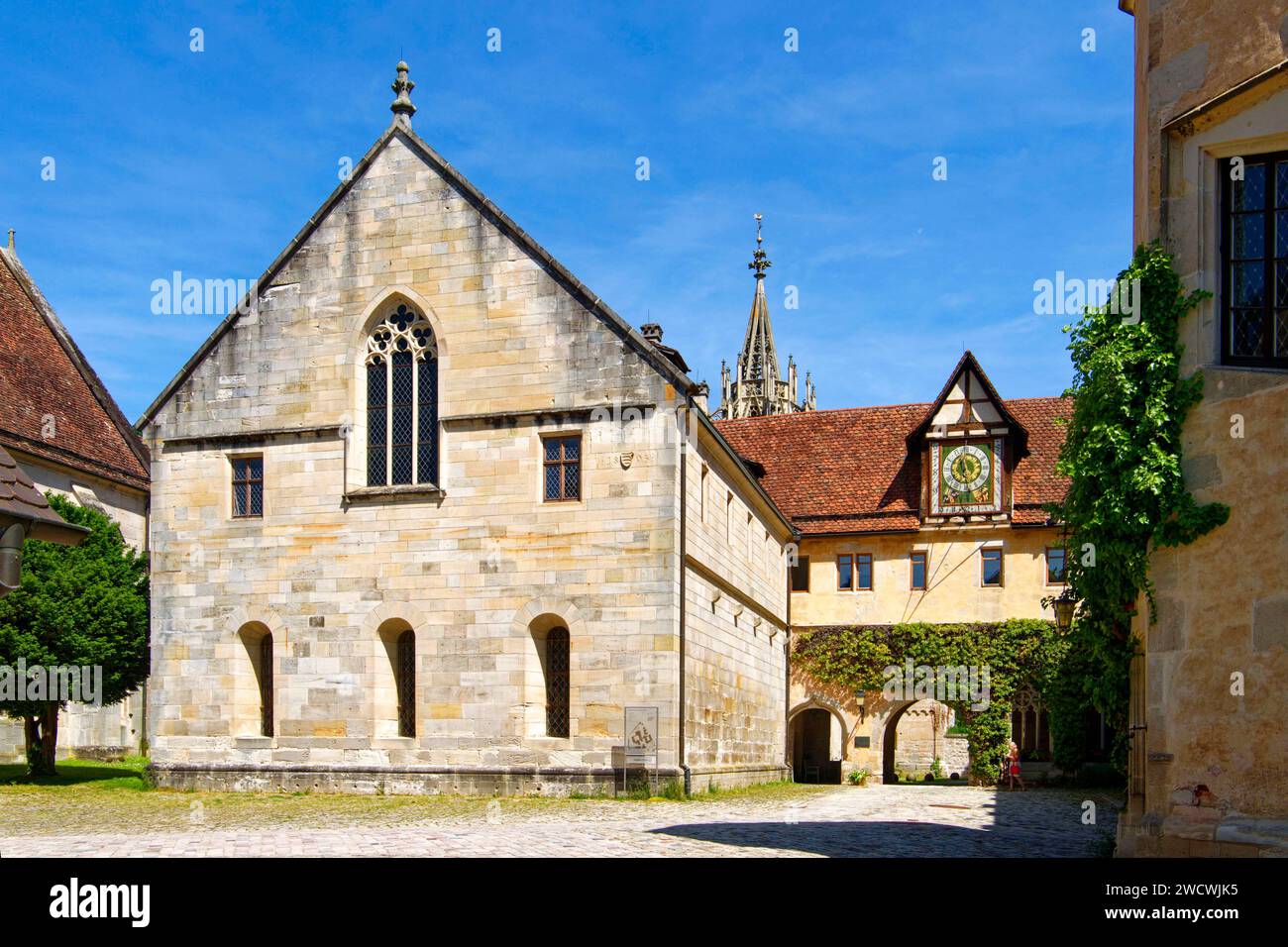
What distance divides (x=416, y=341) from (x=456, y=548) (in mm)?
4026

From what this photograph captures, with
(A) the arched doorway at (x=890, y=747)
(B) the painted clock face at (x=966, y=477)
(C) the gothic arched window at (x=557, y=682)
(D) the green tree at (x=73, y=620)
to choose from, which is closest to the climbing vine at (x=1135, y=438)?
(C) the gothic arched window at (x=557, y=682)

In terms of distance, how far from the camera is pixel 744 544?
30.5 metres

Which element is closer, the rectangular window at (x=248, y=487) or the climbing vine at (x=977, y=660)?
the rectangular window at (x=248, y=487)

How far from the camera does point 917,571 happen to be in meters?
36.4

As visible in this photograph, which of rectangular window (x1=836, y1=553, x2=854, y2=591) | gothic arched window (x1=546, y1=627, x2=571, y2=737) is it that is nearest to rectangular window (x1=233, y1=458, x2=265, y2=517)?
gothic arched window (x1=546, y1=627, x2=571, y2=737)

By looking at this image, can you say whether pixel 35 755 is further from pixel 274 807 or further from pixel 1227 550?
pixel 1227 550

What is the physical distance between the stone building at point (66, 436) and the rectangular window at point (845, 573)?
66.8ft

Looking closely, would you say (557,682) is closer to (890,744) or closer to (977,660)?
(977,660)

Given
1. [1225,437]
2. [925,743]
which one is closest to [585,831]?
[1225,437]

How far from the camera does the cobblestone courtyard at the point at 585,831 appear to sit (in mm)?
13977

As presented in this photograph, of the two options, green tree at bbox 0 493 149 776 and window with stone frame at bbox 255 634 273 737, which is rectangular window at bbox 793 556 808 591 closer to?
window with stone frame at bbox 255 634 273 737

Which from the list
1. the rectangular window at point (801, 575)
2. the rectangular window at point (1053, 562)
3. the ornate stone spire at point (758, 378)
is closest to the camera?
Answer: the rectangular window at point (1053, 562)

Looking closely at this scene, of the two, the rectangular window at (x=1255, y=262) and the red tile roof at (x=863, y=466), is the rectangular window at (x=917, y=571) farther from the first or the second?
the rectangular window at (x=1255, y=262)
